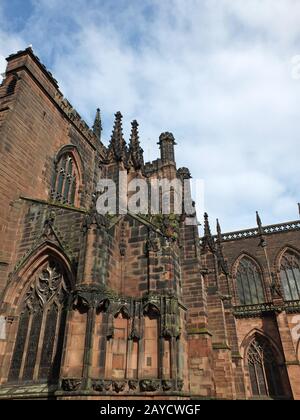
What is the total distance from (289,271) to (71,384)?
2187 centimetres

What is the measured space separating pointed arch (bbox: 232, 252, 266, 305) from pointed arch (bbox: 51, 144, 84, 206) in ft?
52.6

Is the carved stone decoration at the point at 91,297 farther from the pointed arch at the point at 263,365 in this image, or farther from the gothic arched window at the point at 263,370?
the gothic arched window at the point at 263,370

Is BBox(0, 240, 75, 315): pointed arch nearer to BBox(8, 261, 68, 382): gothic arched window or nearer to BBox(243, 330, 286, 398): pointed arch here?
BBox(8, 261, 68, 382): gothic arched window

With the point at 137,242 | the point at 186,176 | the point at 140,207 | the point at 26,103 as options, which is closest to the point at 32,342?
the point at 137,242

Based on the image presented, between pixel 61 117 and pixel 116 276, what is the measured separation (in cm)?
863

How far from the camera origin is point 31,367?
24.5 ft

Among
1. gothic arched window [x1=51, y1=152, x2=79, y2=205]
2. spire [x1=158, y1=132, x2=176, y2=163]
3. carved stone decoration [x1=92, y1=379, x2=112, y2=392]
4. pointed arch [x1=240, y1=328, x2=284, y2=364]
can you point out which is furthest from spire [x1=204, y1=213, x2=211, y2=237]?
carved stone decoration [x1=92, y1=379, x2=112, y2=392]

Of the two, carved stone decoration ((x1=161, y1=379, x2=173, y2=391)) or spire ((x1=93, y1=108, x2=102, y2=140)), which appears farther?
spire ((x1=93, y1=108, x2=102, y2=140))

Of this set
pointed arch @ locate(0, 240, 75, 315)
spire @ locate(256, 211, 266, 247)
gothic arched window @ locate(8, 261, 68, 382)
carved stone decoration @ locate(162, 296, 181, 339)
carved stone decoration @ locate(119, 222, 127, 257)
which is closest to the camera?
carved stone decoration @ locate(162, 296, 181, 339)

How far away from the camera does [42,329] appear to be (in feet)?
25.5

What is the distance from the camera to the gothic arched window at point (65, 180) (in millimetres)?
12461

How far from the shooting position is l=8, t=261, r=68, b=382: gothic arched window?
24.0 ft

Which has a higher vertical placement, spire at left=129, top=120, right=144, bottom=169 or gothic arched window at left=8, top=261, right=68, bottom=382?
spire at left=129, top=120, right=144, bottom=169
